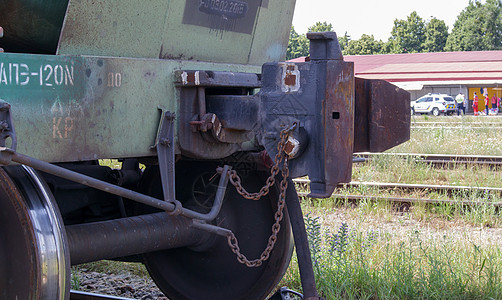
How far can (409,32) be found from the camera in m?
78.0

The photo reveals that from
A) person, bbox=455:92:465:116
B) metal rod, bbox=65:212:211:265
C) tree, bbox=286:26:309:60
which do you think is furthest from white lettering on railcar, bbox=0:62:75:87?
tree, bbox=286:26:309:60

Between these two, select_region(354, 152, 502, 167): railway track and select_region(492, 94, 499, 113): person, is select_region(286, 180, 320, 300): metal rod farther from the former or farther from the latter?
select_region(492, 94, 499, 113): person

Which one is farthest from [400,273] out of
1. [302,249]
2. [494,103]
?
[494,103]

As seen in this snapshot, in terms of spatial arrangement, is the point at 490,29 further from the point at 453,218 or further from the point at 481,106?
the point at 453,218

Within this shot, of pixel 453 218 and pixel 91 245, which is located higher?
pixel 91 245

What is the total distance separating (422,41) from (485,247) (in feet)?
254

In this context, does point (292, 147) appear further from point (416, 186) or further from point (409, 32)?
point (409, 32)

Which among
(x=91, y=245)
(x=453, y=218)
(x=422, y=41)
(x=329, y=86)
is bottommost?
(x=453, y=218)

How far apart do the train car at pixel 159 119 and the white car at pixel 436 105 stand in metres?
38.2

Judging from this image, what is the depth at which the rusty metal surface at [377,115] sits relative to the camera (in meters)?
3.23

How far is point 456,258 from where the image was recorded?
511 centimetres

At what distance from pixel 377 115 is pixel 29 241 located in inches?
66.8

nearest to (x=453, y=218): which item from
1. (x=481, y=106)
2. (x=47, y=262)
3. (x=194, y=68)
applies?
(x=194, y=68)

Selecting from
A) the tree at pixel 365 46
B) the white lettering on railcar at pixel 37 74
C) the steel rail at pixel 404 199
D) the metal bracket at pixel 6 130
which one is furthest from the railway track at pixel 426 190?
the tree at pixel 365 46
